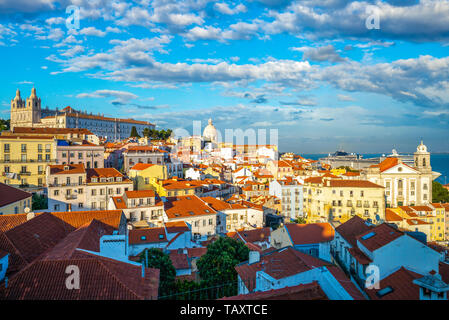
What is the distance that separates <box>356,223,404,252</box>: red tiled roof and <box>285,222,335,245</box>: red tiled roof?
24.3 feet

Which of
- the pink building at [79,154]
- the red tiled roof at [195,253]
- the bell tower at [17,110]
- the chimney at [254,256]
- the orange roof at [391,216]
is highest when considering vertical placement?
the bell tower at [17,110]

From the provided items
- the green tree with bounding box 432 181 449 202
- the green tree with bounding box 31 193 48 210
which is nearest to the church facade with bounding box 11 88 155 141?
the green tree with bounding box 31 193 48 210

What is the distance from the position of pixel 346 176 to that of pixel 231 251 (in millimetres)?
45384

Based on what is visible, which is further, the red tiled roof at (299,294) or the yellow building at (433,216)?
the yellow building at (433,216)

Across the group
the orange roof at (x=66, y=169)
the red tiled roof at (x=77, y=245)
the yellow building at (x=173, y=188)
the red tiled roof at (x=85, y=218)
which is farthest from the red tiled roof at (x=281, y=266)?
the orange roof at (x=66, y=169)

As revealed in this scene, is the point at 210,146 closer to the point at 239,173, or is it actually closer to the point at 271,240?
the point at 239,173

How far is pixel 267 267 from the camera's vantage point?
12.7 meters

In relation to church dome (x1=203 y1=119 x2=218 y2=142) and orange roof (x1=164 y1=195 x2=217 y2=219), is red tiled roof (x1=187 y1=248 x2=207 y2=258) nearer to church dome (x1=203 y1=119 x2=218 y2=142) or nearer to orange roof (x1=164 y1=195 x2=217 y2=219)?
orange roof (x1=164 y1=195 x2=217 y2=219)

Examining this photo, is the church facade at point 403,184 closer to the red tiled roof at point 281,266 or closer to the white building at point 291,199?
the white building at point 291,199

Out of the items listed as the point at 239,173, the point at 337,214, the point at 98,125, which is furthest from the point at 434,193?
the point at 98,125

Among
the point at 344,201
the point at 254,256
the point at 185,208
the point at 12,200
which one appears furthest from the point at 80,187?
the point at 344,201

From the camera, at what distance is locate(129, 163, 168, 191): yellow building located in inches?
1828

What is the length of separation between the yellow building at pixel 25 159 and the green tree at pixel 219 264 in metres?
33.7

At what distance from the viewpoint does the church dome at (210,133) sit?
14638 centimetres
